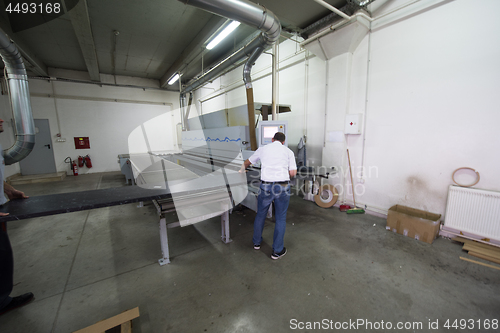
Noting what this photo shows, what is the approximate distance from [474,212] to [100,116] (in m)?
10.3

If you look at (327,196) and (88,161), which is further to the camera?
(88,161)

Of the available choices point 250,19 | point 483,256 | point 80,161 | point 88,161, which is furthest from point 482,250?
point 80,161

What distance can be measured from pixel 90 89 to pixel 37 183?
12.0 ft

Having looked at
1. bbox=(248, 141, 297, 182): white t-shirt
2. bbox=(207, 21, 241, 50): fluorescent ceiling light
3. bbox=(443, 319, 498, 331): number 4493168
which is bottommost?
bbox=(443, 319, 498, 331): number 4493168

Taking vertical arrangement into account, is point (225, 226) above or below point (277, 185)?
below

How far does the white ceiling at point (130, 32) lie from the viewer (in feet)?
11.3

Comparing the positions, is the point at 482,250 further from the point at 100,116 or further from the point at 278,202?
the point at 100,116

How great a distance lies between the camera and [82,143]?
7.58 metres

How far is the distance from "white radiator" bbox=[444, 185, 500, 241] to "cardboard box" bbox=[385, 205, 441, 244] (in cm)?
19

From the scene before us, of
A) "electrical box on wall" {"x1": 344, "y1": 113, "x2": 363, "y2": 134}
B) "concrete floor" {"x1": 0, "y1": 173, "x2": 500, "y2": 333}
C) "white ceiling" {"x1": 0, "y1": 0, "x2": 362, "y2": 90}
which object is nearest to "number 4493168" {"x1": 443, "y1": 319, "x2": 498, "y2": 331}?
"concrete floor" {"x1": 0, "y1": 173, "x2": 500, "y2": 333}

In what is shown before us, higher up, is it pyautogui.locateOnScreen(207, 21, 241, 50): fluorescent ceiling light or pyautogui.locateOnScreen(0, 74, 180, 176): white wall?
pyautogui.locateOnScreen(207, 21, 241, 50): fluorescent ceiling light

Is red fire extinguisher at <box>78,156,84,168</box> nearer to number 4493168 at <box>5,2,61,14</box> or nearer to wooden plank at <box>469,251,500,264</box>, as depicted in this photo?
number 4493168 at <box>5,2,61,14</box>

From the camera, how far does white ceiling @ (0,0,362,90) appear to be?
3.44m

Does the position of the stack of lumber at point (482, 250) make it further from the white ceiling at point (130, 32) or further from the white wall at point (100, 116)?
the white wall at point (100, 116)
